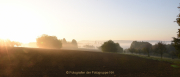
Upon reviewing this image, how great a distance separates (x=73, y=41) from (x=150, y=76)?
161232 mm

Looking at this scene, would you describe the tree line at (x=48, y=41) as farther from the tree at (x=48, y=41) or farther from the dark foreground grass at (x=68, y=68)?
the dark foreground grass at (x=68, y=68)

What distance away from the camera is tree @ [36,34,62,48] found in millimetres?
78625

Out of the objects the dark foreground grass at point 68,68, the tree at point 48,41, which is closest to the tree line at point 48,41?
the tree at point 48,41

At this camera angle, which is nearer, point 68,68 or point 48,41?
point 68,68

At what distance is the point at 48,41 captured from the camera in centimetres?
7925

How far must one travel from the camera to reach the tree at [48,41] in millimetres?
78625

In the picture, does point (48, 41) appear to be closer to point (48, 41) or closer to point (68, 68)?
point (48, 41)

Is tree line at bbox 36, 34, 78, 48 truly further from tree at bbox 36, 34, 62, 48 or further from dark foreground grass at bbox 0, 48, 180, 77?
dark foreground grass at bbox 0, 48, 180, 77

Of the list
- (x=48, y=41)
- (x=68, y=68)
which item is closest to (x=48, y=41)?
(x=48, y=41)

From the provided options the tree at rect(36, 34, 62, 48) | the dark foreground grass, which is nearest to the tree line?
the tree at rect(36, 34, 62, 48)

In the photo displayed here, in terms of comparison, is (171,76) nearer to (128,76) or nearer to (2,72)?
Result: (128,76)

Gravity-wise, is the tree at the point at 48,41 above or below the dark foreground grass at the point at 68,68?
above

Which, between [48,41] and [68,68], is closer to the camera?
[68,68]

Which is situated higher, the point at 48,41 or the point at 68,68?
the point at 48,41
